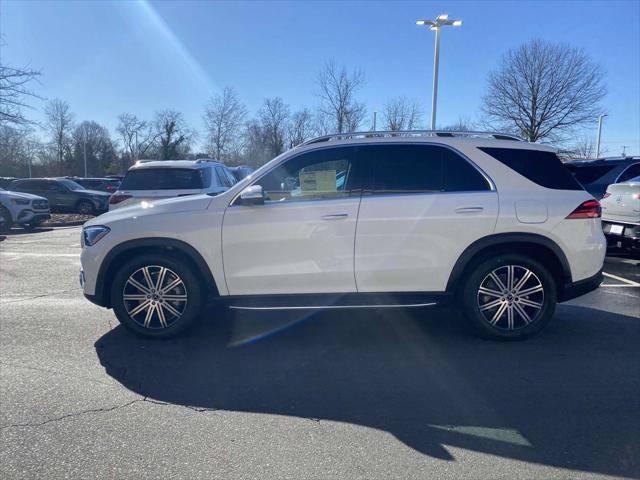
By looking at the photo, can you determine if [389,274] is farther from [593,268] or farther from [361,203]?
[593,268]

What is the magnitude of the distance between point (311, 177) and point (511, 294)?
2.28m

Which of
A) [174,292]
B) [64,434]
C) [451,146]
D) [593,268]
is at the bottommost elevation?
[64,434]

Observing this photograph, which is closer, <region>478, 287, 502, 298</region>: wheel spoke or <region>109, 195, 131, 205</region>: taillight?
<region>478, 287, 502, 298</region>: wheel spoke

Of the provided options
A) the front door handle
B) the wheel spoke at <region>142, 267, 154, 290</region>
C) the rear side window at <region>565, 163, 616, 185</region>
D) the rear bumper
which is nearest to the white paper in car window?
the front door handle

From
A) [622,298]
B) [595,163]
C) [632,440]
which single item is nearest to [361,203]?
[632,440]

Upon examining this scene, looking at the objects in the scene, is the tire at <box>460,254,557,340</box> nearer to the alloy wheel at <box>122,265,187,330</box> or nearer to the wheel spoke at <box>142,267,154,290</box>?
the alloy wheel at <box>122,265,187,330</box>

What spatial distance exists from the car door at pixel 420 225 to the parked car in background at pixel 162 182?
4.54m

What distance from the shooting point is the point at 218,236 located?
14.5ft

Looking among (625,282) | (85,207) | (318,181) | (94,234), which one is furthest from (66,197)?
A: (625,282)

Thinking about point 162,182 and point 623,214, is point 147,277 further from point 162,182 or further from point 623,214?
point 623,214

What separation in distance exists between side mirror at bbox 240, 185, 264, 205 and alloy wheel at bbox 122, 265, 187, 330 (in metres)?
1.03

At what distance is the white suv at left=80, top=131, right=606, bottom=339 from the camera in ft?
14.4

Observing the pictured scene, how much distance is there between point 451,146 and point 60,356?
425 cm

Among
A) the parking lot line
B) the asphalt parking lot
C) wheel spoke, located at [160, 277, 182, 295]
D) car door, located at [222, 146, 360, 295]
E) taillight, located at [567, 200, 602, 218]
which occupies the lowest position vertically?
the asphalt parking lot
